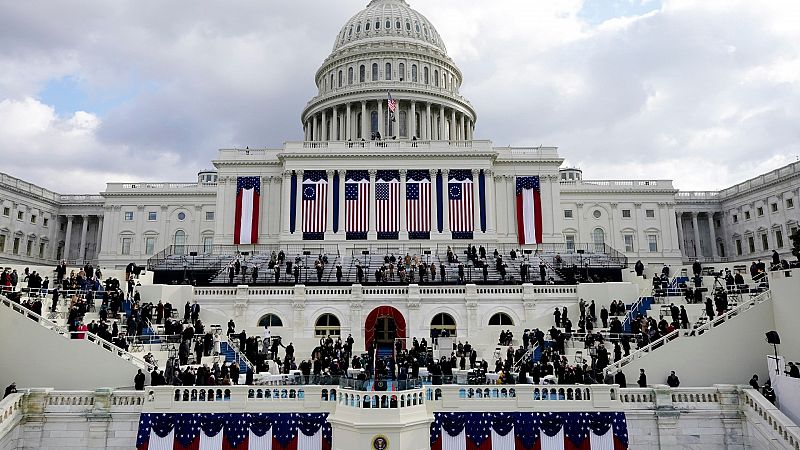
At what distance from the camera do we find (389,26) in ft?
307

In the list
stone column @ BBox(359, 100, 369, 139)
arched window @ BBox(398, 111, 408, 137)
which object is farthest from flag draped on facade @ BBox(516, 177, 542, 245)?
stone column @ BBox(359, 100, 369, 139)

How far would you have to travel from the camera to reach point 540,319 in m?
36.5

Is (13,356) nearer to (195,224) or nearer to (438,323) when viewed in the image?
(438,323)

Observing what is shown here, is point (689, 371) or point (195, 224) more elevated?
point (195, 224)

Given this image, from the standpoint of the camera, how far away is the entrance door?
37312 mm

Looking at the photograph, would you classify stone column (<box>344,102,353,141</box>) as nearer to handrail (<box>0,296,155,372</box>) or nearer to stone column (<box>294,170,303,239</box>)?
stone column (<box>294,170,303,239</box>)

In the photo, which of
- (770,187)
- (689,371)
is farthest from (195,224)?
(770,187)

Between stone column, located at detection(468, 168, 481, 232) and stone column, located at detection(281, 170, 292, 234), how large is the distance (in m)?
21.2

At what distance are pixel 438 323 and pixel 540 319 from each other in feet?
22.0

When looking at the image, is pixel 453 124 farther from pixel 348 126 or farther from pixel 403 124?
pixel 348 126

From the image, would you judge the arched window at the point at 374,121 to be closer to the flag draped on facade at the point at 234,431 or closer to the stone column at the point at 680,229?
the stone column at the point at 680,229

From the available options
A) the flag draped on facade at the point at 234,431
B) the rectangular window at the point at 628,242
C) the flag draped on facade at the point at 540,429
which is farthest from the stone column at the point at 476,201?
the flag draped on facade at the point at 234,431

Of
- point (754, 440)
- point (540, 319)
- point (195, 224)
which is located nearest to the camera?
point (754, 440)

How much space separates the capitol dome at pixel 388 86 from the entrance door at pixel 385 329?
44.8 m
